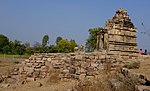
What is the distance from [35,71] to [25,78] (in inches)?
25.3

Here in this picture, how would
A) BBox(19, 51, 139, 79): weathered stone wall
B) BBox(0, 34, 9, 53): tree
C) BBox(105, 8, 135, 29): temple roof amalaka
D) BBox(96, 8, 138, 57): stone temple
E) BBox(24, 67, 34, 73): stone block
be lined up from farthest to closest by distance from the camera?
BBox(0, 34, 9, 53): tree
BBox(105, 8, 135, 29): temple roof amalaka
BBox(96, 8, 138, 57): stone temple
BBox(24, 67, 34, 73): stone block
BBox(19, 51, 139, 79): weathered stone wall

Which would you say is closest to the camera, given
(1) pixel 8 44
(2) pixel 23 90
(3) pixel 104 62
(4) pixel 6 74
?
(2) pixel 23 90

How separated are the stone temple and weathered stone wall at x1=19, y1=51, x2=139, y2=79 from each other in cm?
447

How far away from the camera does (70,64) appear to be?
1254cm

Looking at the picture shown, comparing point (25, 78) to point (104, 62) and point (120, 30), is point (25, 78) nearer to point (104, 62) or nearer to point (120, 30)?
point (104, 62)

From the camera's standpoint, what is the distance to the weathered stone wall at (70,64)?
1177 centimetres

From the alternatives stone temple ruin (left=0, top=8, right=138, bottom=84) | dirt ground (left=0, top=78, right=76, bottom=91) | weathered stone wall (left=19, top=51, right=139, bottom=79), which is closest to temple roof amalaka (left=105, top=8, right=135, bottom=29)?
stone temple ruin (left=0, top=8, right=138, bottom=84)

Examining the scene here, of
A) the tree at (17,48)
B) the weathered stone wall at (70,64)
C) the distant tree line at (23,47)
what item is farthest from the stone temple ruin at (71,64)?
the tree at (17,48)

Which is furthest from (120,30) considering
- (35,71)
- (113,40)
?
(35,71)

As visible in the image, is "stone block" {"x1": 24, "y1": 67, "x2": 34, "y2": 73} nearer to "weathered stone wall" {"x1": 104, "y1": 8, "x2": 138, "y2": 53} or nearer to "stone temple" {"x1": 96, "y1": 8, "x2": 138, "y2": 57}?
"stone temple" {"x1": 96, "y1": 8, "x2": 138, "y2": 57}

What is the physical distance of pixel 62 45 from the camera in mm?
60094

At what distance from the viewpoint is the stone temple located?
17.2m

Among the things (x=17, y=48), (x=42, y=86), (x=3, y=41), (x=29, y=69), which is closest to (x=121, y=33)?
(x=29, y=69)

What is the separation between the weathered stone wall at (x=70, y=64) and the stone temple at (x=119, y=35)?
447 cm
